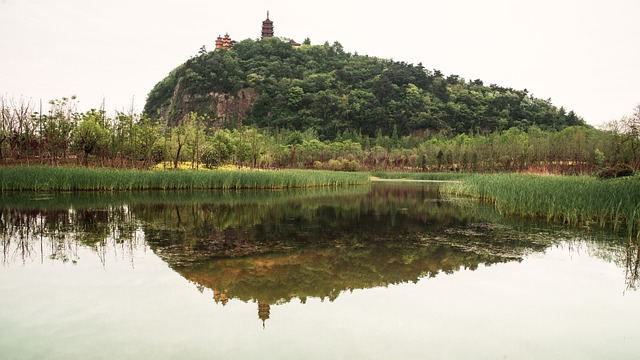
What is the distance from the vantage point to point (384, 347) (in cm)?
382

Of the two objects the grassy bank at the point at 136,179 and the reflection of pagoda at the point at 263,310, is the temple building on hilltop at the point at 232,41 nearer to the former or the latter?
the grassy bank at the point at 136,179

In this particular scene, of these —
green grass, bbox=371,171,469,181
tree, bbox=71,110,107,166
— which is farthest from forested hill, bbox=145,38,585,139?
tree, bbox=71,110,107,166

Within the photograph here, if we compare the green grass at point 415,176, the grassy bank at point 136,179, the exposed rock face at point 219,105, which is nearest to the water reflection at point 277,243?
the grassy bank at point 136,179

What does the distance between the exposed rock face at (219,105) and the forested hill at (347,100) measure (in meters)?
0.22

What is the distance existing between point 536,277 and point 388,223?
5870 millimetres

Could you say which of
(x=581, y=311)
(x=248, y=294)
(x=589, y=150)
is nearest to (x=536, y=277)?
(x=581, y=311)

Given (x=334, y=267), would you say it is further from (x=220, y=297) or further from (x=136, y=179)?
(x=136, y=179)

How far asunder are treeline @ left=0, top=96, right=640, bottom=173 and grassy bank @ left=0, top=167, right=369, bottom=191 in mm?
4392

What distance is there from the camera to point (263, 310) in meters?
4.74

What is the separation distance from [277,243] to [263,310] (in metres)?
3.77

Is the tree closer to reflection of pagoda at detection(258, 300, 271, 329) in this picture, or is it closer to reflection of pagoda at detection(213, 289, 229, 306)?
reflection of pagoda at detection(213, 289, 229, 306)

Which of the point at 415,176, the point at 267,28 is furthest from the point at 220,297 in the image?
the point at 267,28

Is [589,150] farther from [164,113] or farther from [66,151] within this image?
[164,113]

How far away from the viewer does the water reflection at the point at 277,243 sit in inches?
238
